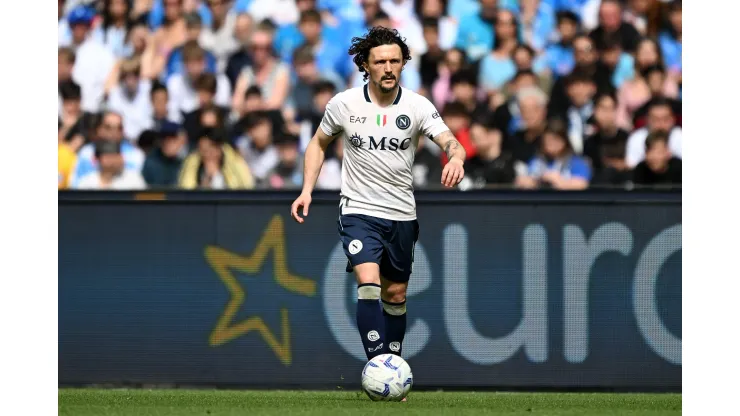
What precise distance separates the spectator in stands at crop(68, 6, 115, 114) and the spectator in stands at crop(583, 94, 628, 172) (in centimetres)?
389

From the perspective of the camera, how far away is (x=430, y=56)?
1036 cm

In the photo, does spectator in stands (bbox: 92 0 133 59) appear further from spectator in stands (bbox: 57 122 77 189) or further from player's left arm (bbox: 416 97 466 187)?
player's left arm (bbox: 416 97 466 187)

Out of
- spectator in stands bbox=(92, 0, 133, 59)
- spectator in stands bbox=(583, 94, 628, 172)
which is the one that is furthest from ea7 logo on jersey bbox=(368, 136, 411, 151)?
spectator in stands bbox=(92, 0, 133, 59)

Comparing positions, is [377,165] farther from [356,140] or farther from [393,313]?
[393,313]

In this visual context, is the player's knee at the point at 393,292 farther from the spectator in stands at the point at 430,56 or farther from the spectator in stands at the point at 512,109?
the spectator in stands at the point at 430,56

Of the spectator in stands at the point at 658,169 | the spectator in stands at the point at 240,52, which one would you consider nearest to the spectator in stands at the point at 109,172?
the spectator in stands at the point at 240,52

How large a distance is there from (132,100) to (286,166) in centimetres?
146

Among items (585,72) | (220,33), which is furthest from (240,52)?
(585,72)

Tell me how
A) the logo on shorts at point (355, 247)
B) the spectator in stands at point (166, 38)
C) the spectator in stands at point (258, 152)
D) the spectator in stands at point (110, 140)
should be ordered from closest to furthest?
the logo on shorts at point (355, 247) < the spectator in stands at point (110, 140) < the spectator in stands at point (258, 152) < the spectator in stands at point (166, 38)

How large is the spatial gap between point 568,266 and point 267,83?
296 centimetres

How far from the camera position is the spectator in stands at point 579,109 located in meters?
9.45

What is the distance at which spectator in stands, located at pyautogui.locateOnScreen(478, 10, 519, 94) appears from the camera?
9.95 meters

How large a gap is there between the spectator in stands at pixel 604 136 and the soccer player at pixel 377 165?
2.40 meters
